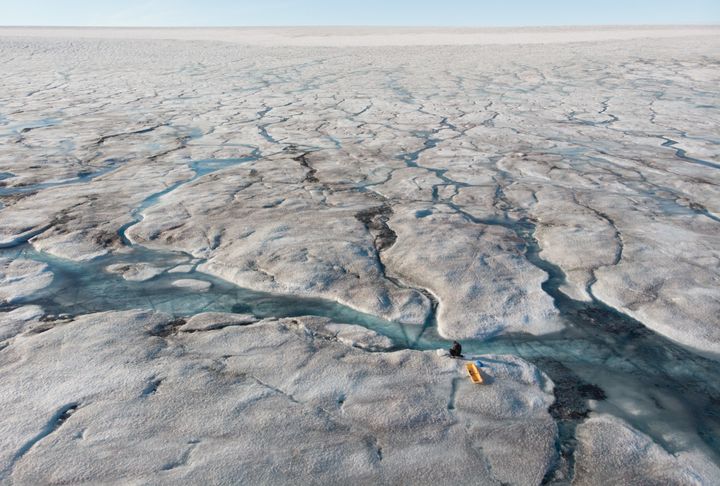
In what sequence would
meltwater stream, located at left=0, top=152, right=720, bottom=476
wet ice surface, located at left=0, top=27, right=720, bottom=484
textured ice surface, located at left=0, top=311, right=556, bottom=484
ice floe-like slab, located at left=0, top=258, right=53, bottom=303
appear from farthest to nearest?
ice floe-like slab, located at left=0, top=258, right=53, bottom=303 < wet ice surface, located at left=0, top=27, right=720, bottom=484 < meltwater stream, located at left=0, top=152, right=720, bottom=476 < textured ice surface, located at left=0, top=311, right=556, bottom=484

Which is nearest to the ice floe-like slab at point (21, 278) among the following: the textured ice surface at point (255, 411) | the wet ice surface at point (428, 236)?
the wet ice surface at point (428, 236)

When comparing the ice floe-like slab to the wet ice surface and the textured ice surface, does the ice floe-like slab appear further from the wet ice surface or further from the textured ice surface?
the textured ice surface

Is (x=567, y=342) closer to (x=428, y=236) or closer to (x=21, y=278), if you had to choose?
(x=428, y=236)

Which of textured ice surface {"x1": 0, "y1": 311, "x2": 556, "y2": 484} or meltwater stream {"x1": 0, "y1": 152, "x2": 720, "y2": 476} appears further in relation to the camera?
meltwater stream {"x1": 0, "y1": 152, "x2": 720, "y2": 476}

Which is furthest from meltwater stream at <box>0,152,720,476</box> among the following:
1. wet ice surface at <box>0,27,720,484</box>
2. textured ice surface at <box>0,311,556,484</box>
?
textured ice surface at <box>0,311,556,484</box>

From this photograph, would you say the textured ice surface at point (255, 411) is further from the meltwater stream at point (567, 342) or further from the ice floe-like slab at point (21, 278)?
the ice floe-like slab at point (21, 278)

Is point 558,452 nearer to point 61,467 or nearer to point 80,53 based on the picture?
point 61,467

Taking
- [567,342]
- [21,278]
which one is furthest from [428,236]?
[21,278]

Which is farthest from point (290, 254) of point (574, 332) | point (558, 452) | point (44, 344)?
point (558, 452)
